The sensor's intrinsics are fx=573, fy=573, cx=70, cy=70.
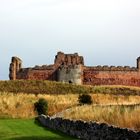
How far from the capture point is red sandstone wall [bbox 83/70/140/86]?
79.4 metres

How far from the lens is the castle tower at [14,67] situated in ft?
262

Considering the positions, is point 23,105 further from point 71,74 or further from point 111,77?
point 111,77

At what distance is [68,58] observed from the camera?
81.8m

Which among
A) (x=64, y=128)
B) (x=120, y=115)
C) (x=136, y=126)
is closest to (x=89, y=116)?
(x=64, y=128)

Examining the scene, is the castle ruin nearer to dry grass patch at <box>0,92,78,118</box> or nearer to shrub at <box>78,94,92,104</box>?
shrub at <box>78,94,92,104</box>

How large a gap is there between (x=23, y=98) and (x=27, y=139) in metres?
25.4

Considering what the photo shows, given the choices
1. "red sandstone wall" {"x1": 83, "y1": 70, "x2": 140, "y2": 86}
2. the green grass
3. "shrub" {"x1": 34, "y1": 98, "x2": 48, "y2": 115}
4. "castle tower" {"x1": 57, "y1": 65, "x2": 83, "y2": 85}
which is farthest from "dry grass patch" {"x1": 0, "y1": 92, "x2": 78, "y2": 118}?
"red sandstone wall" {"x1": 83, "y1": 70, "x2": 140, "y2": 86}

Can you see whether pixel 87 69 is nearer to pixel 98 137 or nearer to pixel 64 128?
pixel 64 128

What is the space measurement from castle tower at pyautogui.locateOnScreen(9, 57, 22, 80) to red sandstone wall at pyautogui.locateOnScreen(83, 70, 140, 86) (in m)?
9.45

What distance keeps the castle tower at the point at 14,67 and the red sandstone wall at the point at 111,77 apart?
9.45 m

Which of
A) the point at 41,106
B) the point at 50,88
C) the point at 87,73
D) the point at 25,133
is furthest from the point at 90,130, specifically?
the point at 87,73

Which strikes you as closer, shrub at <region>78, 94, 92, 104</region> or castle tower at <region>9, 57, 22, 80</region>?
shrub at <region>78, 94, 92, 104</region>

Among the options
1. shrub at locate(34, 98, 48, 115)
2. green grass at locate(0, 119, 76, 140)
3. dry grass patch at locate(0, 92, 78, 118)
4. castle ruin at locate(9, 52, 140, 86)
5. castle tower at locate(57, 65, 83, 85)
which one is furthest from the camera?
castle ruin at locate(9, 52, 140, 86)

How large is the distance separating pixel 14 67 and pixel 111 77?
13570 millimetres
